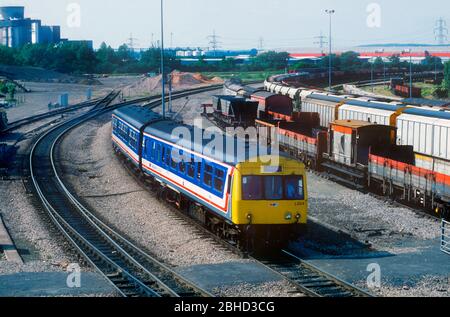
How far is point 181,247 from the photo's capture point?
20703 millimetres

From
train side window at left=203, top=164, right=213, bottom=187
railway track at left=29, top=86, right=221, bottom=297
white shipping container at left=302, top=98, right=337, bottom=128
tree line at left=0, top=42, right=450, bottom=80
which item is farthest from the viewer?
tree line at left=0, top=42, right=450, bottom=80

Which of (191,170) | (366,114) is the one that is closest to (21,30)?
(366,114)

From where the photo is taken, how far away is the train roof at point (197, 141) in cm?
1986

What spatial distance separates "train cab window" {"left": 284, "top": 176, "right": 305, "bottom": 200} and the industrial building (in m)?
164

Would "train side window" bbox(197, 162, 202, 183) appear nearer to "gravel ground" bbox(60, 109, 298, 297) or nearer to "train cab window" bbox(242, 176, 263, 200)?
"gravel ground" bbox(60, 109, 298, 297)

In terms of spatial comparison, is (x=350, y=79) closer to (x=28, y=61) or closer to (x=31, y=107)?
(x=31, y=107)

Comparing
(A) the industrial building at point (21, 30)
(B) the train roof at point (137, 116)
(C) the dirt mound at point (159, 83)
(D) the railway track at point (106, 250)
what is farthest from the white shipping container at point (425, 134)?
(A) the industrial building at point (21, 30)

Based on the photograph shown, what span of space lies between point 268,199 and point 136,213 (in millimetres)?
8080

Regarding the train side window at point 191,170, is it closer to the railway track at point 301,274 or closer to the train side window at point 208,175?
the train side window at point 208,175

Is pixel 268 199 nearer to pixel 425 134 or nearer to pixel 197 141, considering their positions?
pixel 197 141

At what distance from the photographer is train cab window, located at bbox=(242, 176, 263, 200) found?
19031mm

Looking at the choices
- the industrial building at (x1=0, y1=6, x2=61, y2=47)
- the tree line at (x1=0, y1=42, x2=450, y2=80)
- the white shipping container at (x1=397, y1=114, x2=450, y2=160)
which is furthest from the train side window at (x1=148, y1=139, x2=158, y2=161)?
the industrial building at (x1=0, y1=6, x2=61, y2=47)
